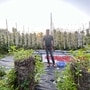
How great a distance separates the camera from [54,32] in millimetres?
17234

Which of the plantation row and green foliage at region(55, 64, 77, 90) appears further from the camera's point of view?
the plantation row

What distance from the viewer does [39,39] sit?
17.8 m

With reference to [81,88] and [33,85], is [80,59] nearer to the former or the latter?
[81,88]

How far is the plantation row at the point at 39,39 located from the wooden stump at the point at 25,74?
10.8 metres

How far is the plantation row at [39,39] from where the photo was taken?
17156 millimetres

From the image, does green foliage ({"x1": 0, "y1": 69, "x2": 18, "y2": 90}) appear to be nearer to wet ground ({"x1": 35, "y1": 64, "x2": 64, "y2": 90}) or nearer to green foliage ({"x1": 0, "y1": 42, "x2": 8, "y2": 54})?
wet ground ({"x1": 35, "y1": 64, "x2": 64, "y2": 90})

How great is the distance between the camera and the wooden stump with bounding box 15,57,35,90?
6.10m

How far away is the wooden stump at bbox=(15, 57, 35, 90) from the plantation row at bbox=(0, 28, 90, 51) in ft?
35.5

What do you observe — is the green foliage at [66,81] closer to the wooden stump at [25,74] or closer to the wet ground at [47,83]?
the wooden stump at [25,74]

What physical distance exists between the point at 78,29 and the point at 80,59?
1197 cm

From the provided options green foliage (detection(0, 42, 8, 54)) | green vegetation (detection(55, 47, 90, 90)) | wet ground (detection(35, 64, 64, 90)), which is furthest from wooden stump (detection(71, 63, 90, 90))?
green foliage (detection(0, 42, 8, 54))

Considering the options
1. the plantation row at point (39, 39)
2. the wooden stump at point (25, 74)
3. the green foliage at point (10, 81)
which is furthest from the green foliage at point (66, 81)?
the plantation row at point (39, 39)

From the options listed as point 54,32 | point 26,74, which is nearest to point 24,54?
point 26,74

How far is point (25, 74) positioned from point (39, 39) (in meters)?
11.7
